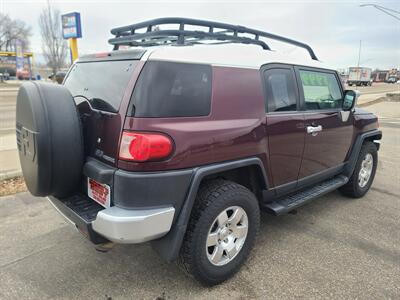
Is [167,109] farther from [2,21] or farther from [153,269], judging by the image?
[2,21]

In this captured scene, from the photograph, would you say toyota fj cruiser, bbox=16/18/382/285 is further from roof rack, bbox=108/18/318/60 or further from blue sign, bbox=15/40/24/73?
blue sign, bbox=15/40/24/73

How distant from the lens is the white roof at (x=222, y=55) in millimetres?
2291

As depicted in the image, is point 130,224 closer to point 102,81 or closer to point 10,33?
point 102,81

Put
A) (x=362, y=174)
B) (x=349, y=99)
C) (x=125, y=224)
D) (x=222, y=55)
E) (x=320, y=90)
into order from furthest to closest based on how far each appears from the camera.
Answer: (x=362, y=174), (x=349, y=99), (x=320, y=90), (x=222, y=55), (x=125, y=224)

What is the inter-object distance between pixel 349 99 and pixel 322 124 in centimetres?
80

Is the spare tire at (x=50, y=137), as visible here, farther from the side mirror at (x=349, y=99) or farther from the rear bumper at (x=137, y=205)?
the side mirror at (x=349, y=99)

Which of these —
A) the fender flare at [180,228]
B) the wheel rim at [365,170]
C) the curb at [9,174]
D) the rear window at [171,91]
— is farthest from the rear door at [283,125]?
the curb at [9,174]

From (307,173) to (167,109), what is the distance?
198cm

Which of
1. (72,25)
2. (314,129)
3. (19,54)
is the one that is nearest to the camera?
(314,129)

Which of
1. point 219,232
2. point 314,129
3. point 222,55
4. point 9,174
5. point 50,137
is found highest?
point 222,55

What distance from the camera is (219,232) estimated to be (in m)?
2.60

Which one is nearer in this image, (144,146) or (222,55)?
(144,146)

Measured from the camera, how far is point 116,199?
2.21m

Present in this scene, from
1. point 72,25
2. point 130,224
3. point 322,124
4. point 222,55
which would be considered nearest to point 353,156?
point 322,124
